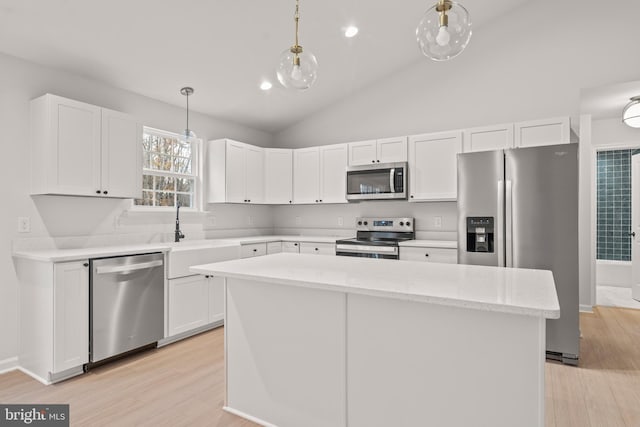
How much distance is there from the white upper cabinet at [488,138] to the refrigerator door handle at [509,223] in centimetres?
74

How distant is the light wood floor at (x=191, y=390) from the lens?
218 cm

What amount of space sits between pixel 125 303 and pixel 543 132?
4.17 metres

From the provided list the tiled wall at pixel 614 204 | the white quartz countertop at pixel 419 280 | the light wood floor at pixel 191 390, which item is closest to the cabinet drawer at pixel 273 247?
the light wood floor at pixel 191 390

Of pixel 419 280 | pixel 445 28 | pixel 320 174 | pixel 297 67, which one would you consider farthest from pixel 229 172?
pixel 445 28

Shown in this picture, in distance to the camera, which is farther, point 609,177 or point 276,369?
point 609,177

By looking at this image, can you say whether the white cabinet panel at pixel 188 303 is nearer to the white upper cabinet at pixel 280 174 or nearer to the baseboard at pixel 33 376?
the baseboard at pixel 33 376

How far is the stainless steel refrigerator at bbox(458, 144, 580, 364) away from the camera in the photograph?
9.80ft

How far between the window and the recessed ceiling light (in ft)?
7.21

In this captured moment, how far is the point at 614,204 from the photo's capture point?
601cm

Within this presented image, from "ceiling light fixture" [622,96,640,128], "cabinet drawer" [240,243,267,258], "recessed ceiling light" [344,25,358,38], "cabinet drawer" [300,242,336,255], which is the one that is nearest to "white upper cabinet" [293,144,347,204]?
"cabinet drawer" [300,242,336,255]

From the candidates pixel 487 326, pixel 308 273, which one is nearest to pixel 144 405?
pixel 308 273

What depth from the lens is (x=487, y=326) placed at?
58.5 inches

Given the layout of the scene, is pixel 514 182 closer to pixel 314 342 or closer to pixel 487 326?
pixel 487 326

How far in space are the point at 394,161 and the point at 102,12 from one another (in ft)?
10.4
